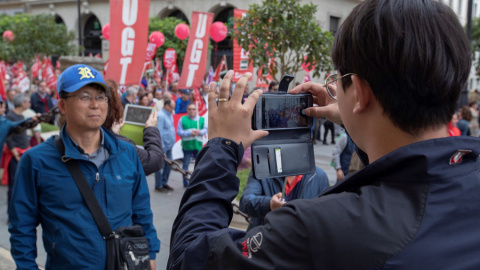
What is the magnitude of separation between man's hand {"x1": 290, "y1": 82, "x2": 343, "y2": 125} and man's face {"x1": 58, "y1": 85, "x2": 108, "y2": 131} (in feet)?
4.94

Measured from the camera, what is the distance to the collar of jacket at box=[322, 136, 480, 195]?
36.4 inches

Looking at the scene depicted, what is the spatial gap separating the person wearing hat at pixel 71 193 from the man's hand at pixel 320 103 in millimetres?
1377

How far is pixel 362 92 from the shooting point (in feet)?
3.34

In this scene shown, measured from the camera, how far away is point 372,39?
97 centimetres

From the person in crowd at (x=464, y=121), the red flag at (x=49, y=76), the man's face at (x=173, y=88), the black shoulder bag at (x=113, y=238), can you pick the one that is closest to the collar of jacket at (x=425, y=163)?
the black shoulder bag at (x=113, y=238)

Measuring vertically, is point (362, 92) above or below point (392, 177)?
above

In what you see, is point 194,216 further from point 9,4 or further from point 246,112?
point 9,4

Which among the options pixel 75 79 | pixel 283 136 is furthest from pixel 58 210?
pixel 283 136

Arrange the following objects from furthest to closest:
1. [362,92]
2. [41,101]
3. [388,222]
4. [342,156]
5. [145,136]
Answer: [41,101] → [342,156] → [145,136] → [362,92] → [388,222]

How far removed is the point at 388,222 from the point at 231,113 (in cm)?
50

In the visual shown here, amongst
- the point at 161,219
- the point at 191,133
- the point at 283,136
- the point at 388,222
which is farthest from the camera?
the point at 191,133

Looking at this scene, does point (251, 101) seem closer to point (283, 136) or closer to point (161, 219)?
point (283, 136)

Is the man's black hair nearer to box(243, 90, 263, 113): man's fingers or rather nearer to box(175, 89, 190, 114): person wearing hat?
box(243, 90, 263, 113): man's fingers

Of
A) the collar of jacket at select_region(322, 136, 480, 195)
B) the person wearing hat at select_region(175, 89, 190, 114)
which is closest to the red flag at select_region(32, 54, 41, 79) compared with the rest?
the person wearing hat at select_region(175, 89, 190, 114)
